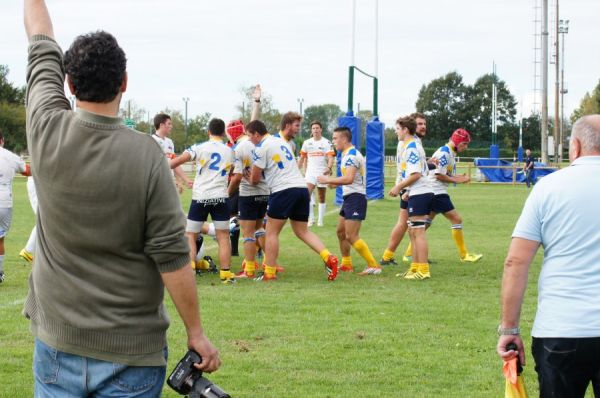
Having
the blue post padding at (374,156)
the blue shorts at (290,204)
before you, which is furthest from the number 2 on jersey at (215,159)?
the blue post padding at (374,156)

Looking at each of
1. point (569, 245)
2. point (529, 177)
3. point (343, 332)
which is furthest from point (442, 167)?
point (529, 177)

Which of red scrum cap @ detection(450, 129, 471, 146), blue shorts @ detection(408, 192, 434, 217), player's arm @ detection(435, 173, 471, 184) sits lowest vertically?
blue shorts @ detection(408, 192, 434, 217)

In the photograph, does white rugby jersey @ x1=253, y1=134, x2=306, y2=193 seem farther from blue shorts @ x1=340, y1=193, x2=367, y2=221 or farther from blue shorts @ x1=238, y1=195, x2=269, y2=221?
blue shorts @ x1=340, y1=193, x2=367, y2=221

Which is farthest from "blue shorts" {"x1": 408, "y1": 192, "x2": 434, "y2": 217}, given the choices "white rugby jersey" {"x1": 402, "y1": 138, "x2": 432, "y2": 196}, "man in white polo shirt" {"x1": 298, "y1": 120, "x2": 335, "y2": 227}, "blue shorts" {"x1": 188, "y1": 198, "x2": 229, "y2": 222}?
"man in white polo shirt" {"x1": 298, "y1": 120, "x2": 335, "y2": 227}

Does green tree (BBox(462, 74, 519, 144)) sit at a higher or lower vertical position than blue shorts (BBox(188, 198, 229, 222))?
higher

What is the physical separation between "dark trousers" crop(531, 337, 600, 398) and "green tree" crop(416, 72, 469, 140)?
96.6 meters

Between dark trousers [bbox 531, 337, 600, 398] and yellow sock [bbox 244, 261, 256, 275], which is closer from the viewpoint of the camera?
dark trousers [bbox 531, 337, 600, 398]

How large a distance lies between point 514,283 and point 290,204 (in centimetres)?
793

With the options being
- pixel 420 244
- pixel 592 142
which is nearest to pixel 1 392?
pixel 592 142

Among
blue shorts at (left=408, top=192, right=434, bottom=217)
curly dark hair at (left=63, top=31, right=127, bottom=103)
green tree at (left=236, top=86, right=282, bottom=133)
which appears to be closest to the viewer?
curly dark hair at (left=63, top=31, right=127, bottom=103)

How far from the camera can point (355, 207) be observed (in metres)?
13.2

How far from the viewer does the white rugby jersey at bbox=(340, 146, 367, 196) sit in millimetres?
12969

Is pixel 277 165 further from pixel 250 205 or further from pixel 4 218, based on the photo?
pixel 4 218

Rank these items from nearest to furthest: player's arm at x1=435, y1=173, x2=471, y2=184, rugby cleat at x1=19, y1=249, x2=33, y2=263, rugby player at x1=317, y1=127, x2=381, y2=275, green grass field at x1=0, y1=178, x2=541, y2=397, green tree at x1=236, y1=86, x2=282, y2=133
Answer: green grass field at x1=0, y1=178, x2=541, y2=397, rugby player at x1=317, y1=127, x2=381, y2=275, player's arm at x1=435, y1=173, x2=471, y2=184, rugby cleat at x1=19, y1=249, x2=33, y2=263, green tree at x1=236, y1=86, x2=282, y2=133
